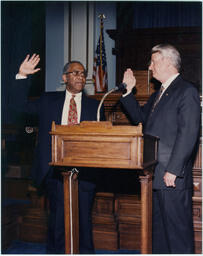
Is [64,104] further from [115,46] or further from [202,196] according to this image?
[115,46]

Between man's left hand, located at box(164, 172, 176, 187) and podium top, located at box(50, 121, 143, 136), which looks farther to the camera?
man's left hand, located at box(164, 172, 176, 187)

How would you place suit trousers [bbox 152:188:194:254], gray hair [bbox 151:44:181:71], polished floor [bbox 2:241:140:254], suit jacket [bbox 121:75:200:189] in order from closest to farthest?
1. suit jacket [bbox 121:75:200:189]
2. suit trousers [bbox 152:188:194:254]
3. gray hair [bbox 151:44:181:71]
4. polished floor [bbox 2:241:140:254]

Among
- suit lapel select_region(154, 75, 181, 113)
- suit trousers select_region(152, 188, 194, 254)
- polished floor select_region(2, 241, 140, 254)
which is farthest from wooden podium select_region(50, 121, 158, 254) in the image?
polished floor select_region(2, 241, 140, 254)

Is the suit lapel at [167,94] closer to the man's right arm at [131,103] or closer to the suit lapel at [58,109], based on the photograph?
the man's right arm at [131,103]

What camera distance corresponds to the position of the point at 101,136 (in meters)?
2.04

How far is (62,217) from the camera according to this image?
3090 mm

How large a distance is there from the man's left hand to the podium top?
53cm

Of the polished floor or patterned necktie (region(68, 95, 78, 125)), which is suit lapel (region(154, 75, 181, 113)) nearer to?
patterned necktie (region(68, 95, 78, 125))

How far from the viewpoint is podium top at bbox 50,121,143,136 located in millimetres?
1975

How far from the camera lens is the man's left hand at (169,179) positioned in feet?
7.50

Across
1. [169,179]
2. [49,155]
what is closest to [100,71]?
[49,155]

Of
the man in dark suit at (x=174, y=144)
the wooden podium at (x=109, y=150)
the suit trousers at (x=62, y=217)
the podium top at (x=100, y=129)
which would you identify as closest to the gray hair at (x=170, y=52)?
the man in dark suit at (x=174, y=144)

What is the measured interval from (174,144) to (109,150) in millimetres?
564

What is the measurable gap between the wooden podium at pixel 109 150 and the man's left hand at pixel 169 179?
16 centimetres
